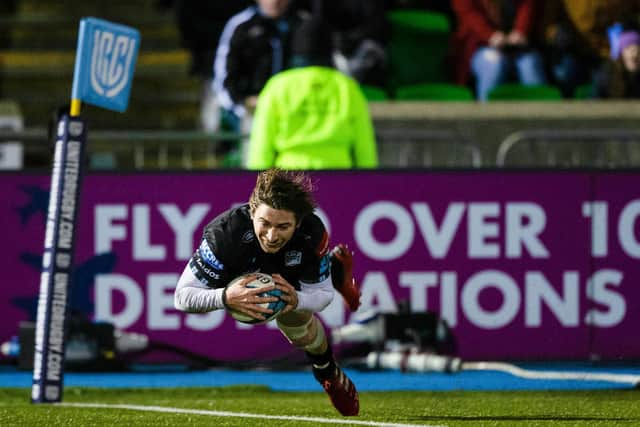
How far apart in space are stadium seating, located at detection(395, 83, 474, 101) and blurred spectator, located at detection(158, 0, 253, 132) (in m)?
2.07

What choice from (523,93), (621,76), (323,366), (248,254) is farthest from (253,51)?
(248,254)

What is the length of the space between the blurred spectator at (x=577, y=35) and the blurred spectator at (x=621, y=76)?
49 cm

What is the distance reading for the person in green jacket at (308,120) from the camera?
34.9 ft

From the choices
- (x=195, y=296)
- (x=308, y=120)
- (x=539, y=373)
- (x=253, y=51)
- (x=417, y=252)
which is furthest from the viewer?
(x=253, y=51)

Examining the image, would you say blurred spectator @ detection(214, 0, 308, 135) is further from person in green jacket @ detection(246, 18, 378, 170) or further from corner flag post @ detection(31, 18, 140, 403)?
corner flag post @ detection(31, 18, 140, 403)

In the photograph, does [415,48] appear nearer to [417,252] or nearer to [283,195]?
[417,252]

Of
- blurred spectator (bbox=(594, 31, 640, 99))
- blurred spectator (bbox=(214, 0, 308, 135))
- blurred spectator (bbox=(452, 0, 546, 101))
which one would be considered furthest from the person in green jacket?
blurred spectator (bbox=(594, 31, 640, 99))

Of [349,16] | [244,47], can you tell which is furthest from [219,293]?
[349,16]

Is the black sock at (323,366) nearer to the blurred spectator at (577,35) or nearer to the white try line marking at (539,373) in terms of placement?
the white try line marking at (539,373)

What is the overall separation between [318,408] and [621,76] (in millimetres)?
6523

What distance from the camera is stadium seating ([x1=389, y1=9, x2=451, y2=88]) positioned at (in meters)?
14.2

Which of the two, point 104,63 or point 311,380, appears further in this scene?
point 311,380

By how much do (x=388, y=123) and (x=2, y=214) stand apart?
364cm

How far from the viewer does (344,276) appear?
8109 millimetres
